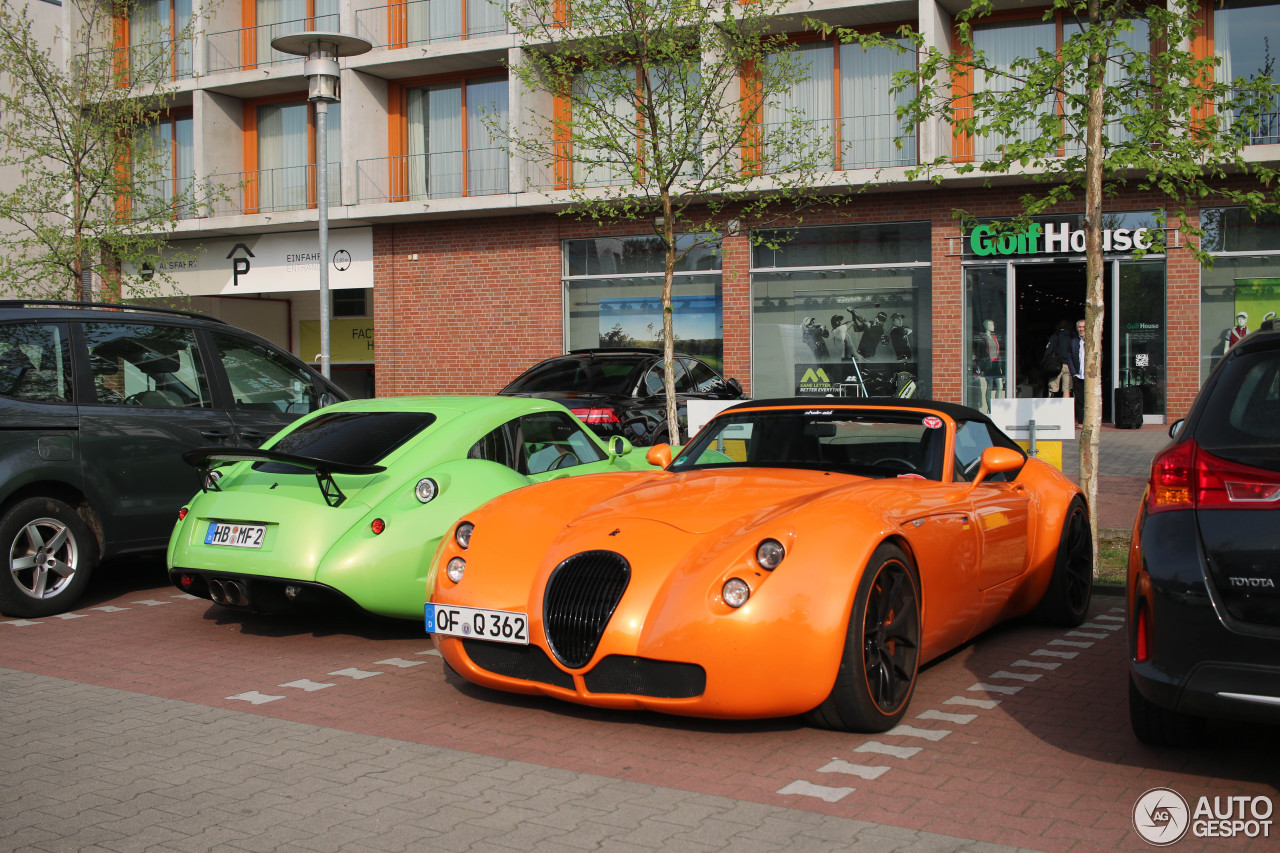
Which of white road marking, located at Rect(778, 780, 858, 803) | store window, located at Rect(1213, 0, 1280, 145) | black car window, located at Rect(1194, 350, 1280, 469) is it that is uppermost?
store window, located at Rect(1213, 0, 1280, 145)

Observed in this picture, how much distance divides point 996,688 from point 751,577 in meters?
1.70

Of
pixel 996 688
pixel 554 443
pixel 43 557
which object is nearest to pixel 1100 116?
pixel 554 443

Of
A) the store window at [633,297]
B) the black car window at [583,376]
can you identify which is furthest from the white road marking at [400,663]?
the store window at [633,297]

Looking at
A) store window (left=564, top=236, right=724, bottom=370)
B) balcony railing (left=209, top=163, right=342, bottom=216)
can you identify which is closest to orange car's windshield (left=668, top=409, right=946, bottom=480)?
store window (left=564, top=236, right=724, bottom=370)

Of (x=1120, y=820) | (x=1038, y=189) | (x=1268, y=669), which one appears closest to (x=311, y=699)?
(x=1120, y=820)

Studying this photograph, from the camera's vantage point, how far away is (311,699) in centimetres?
519

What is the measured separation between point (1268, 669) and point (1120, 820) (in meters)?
0.65

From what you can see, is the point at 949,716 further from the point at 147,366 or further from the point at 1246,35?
the point at 1246,35

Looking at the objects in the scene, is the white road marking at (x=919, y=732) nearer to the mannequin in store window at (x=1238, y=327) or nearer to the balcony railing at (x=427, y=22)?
the mannequin in store window at (x=1238, y=327)

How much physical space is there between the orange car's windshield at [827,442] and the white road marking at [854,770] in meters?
1.79

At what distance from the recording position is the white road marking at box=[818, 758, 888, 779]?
13.3ft

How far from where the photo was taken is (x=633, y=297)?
2350 cm

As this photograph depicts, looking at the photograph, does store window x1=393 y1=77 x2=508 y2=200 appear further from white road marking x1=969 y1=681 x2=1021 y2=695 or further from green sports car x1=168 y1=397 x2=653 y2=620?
white road marking x1=969 y1=681 x2=1021 y2=695

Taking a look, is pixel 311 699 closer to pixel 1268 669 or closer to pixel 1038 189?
pixel 1268 669
